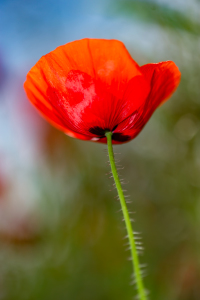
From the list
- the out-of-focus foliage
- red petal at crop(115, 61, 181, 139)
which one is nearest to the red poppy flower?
red petal at crop(115, 61, 181, 139)

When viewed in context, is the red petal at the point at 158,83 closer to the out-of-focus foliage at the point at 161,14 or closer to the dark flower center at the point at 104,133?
the dark flower center at the point at 104,133

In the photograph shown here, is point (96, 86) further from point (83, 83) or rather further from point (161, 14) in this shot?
point (161, 14)

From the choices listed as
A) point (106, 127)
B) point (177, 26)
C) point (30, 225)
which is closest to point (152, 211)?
point (30, 225)

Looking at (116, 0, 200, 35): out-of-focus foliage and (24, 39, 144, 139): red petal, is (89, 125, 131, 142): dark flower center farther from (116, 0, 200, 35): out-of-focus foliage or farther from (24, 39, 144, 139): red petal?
(116, 0, 200, 35): out-of-focus foliage

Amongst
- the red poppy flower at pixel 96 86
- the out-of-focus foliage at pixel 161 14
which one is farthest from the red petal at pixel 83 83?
the out-of-focus foliage at pixel 161 14

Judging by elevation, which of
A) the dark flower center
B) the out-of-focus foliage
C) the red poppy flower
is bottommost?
the dark flower center

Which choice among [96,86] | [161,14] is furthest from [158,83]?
[161,14]

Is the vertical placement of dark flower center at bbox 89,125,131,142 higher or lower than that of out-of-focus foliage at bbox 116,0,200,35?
lower

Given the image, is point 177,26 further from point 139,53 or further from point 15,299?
point 15,299

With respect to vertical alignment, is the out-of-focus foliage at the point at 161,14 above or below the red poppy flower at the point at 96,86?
above
